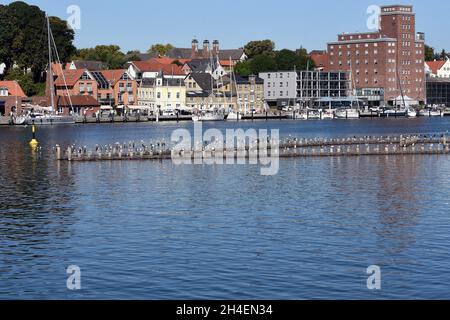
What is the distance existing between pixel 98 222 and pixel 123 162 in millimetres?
35853

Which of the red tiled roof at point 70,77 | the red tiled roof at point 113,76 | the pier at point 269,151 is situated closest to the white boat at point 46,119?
the red tiled roof at point 70,77

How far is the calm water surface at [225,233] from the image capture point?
32438mm

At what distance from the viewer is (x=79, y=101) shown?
181 metres

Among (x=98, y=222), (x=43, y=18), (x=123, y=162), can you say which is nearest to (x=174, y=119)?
(x=43, y=18)

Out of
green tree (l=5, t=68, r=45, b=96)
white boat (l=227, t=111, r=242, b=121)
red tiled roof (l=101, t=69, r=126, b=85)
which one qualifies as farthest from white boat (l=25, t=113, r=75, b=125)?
white boat (l=227, t=111, r=242, b=121)

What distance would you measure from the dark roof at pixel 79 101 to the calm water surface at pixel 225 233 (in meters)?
106

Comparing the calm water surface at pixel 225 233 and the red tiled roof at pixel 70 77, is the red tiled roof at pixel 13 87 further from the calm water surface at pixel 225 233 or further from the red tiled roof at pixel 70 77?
the calm water surface at pixel 225 233

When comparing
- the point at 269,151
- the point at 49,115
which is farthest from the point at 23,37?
the point at 269,151

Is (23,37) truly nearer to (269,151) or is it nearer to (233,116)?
(233,116)

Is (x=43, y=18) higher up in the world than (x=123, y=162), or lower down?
higher up

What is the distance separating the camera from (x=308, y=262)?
3584 centimetres

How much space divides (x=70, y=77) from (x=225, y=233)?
144958 mm
